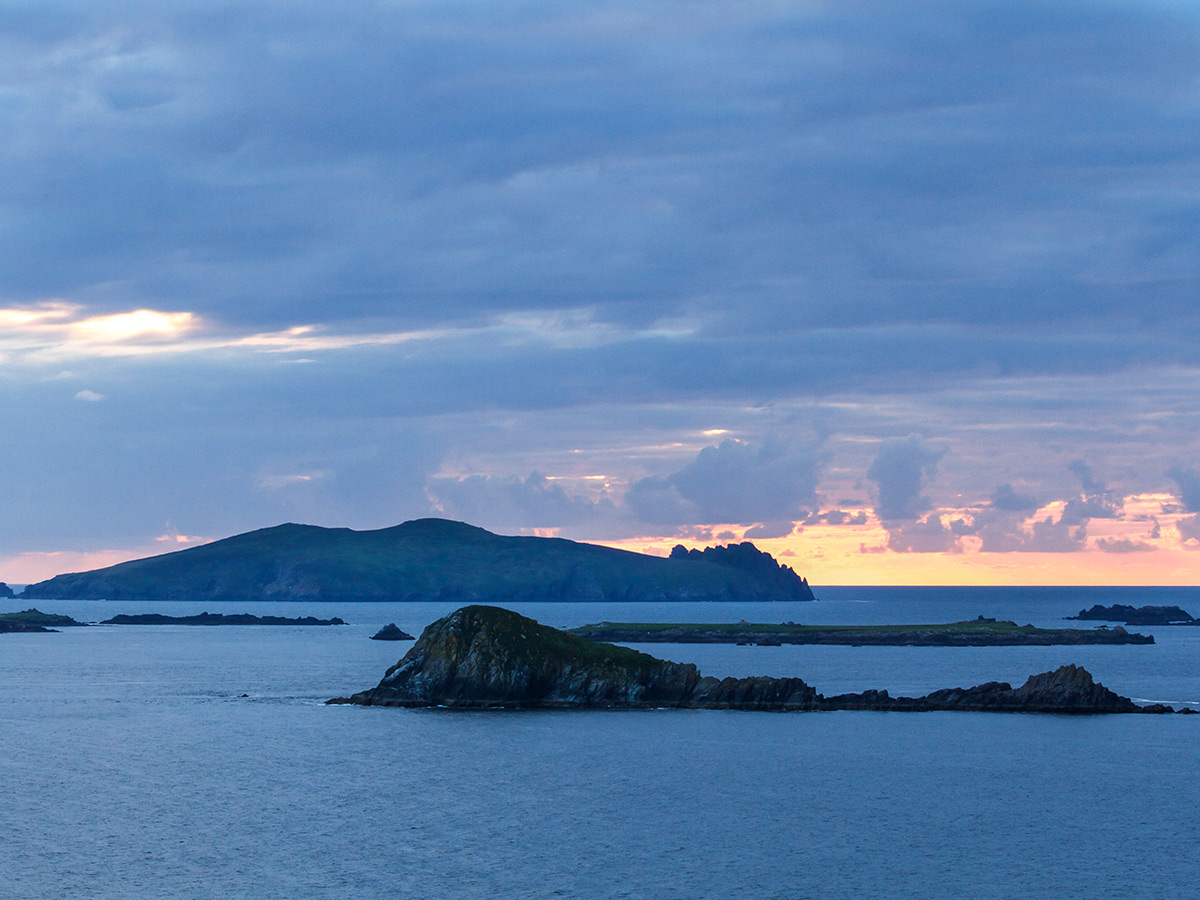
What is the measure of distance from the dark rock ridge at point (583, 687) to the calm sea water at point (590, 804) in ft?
15.9

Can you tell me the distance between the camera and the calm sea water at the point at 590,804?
60.8m

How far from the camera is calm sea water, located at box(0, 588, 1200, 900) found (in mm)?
60781

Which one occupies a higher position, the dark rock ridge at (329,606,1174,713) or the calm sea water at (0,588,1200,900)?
the dark rock ridge at (329,606,1174,713)

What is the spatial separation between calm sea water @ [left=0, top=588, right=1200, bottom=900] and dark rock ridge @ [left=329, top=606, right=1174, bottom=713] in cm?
485

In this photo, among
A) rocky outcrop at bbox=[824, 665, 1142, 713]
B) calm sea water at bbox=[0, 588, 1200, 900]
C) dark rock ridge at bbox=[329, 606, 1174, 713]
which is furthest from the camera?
rocky outcrop at bbox=[824, 665, 1142, 713]

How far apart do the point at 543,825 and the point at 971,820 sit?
25.9 m

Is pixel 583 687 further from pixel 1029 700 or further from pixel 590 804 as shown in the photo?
pixel 590 804

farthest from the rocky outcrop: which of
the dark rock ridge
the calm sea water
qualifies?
the calm sea water

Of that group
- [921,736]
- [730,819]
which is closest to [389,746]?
[730,819]

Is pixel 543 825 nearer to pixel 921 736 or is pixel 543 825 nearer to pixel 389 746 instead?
pixel 389 746

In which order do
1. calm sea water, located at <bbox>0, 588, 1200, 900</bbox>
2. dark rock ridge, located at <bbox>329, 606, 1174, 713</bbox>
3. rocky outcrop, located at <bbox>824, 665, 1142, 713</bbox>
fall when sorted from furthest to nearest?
1. rocky outcrop, located at <bbox>824, 665, 1142, 713</bbox>
2. dark rock ridge, located at <bbox>329, 606, 1174, 713</bbox>
3. calm sea water, located at <bbox>0, 588, 1200, 900</bbox>

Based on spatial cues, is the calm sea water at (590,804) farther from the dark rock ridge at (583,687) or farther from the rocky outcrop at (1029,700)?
the dark rock ridge at (583,687)

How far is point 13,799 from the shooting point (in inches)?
3142

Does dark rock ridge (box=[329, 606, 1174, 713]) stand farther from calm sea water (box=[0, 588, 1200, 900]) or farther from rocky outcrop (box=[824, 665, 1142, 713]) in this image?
calm sea water (box=[0, 588, 1200, 900])
